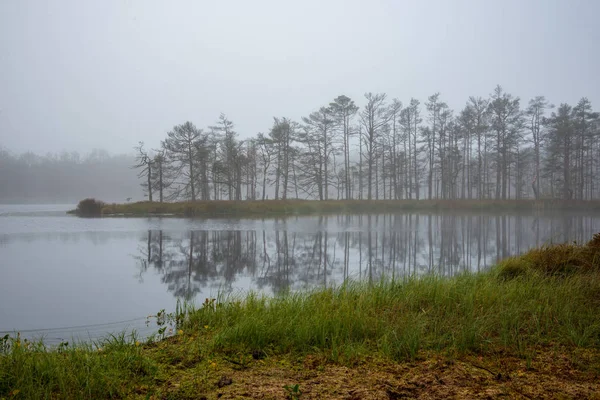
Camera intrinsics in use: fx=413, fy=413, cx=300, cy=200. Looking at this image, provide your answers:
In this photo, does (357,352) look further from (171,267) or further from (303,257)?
(303,257)

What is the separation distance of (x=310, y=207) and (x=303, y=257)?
24104 mm

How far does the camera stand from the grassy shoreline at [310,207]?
1296 inches

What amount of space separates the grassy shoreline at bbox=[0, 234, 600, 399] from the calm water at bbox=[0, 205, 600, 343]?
4.46 feet

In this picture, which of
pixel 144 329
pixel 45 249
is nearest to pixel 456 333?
pixel 144 329

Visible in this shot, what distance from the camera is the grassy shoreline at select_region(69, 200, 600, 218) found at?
108 ft

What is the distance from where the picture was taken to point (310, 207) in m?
34.2

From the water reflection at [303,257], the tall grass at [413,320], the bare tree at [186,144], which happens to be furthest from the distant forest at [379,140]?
the tall grass at [413,320]

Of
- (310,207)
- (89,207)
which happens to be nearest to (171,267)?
(310,207)

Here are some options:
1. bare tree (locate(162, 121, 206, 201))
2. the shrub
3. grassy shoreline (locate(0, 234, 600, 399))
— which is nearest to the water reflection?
grassy shoreline (locate(0, 234, 600, 399))

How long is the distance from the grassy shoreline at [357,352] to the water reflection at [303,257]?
1.44 metres

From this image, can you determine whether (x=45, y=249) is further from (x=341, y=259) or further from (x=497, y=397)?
(x=497, y=397)

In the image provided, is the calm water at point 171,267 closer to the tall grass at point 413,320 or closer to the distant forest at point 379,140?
the tall grass at point 413,320

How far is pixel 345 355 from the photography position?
325cm

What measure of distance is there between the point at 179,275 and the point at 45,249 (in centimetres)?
614
